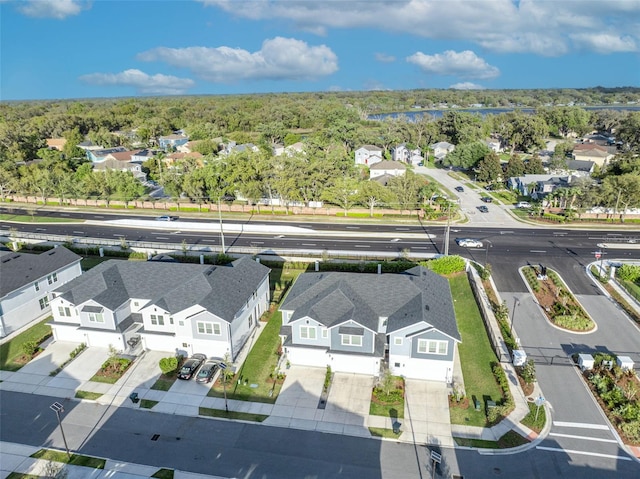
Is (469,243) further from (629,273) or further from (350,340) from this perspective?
(350,340)

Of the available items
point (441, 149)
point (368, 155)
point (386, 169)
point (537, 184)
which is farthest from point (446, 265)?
point (441, 149)

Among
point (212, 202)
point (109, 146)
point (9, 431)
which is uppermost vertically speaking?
point (109, 146)

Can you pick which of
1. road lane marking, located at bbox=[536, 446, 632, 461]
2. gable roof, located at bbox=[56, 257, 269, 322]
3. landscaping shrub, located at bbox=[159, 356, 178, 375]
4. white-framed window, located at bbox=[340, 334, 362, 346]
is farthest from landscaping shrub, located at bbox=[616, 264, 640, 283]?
landscaping shrub, located at bbox=[159, 356, 178, 375]

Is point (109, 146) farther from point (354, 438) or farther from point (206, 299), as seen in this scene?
point (354, 438)

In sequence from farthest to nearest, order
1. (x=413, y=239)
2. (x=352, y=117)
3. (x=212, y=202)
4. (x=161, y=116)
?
Result: (x=161, y=116), (x=352, y=117), (x=212, y=202), (x=413, y=239)

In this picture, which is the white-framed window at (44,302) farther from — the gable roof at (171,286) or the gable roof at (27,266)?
the gable roof at (171,286)

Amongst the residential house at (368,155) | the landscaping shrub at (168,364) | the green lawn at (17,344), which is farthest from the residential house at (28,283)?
the residential house at (368,155)

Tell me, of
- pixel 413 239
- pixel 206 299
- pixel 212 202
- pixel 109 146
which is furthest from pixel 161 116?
pixel 206 299

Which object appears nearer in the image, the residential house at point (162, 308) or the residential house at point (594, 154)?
the residential house at point (162, 308)
